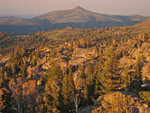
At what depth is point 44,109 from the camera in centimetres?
3066

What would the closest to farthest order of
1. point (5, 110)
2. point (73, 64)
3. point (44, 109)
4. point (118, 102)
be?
point (118, 102), point (44, 109), point (5, 110), point (73, 64)

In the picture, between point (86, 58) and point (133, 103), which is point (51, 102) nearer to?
point (133, 103)

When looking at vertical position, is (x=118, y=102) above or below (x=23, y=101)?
above

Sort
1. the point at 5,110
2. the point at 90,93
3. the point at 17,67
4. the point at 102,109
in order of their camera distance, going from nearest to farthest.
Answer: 1. the point at 102,109
2. the point at 5,110
3. the point at 90,93
4. the point at 17,67

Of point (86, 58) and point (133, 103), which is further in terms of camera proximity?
point (86, 58)

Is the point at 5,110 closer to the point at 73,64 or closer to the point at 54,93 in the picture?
the point at 54,93

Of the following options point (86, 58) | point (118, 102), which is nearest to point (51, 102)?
point (118, 102)

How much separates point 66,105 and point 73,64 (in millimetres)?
48753

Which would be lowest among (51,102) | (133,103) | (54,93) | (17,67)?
(17,67)

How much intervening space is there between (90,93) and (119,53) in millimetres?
52356

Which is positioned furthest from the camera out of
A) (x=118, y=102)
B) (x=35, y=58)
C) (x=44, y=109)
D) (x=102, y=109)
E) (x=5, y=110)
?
(x=35, y=58)

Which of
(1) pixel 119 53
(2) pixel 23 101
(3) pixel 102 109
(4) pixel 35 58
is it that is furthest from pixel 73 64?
(3) pixel 102 109

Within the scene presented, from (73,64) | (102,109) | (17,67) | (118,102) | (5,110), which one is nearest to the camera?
(118,102)

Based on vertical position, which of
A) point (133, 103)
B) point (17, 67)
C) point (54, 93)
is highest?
point (133, 103)
